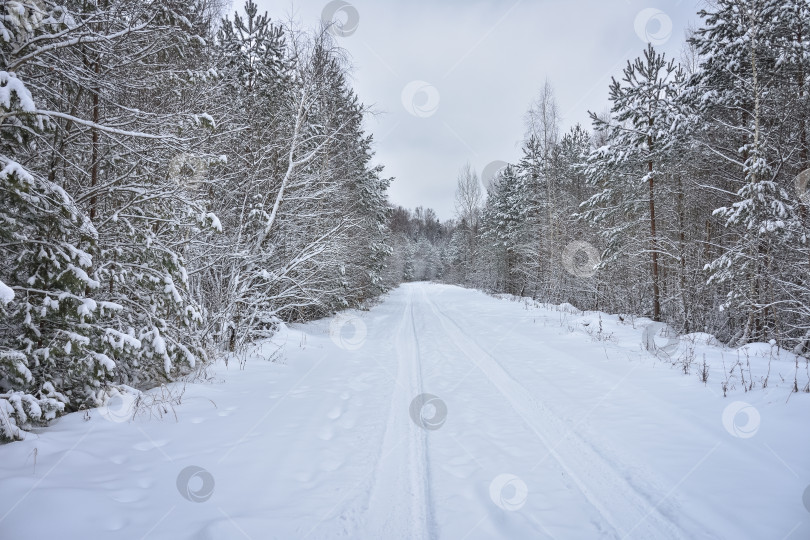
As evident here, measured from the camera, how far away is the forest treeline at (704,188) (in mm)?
7801

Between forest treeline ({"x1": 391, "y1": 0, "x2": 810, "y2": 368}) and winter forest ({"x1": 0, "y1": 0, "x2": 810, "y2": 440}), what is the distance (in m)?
0.08

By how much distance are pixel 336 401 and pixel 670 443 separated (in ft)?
13.4

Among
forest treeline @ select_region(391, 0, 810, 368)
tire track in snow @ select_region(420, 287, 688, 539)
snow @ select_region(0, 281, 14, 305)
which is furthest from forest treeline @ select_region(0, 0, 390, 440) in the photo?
forest treeline @ select_region(391, 0, 810, 368)

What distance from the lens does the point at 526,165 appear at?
2141 centimetres

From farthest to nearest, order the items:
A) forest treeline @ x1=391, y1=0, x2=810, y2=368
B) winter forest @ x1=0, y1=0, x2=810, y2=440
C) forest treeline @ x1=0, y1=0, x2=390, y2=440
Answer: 1. forest treeline @ x1=391, y1=0, x2=810, y2=368
2. winter forest @ x1=0, y1=0, x2=810, y2=440
3. forest treeline @ x1=0, y1=0, x2=390, y2=440

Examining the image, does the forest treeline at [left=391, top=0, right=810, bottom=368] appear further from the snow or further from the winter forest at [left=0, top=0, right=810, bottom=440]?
the snow

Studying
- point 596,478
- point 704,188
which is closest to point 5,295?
point 596,478

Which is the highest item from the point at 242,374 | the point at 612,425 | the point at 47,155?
the point at 47,155

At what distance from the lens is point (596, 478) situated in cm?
296

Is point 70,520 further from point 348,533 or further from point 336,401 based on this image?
point 336,401

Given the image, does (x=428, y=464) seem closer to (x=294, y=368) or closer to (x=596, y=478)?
(x=596, y=478)

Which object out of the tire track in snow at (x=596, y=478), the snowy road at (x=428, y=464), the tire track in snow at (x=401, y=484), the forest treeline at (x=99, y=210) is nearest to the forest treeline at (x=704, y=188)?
the snowy road at (x=428, y=464)

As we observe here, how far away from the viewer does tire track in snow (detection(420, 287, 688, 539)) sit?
94.6 inches

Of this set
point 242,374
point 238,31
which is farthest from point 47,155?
point 238,31
